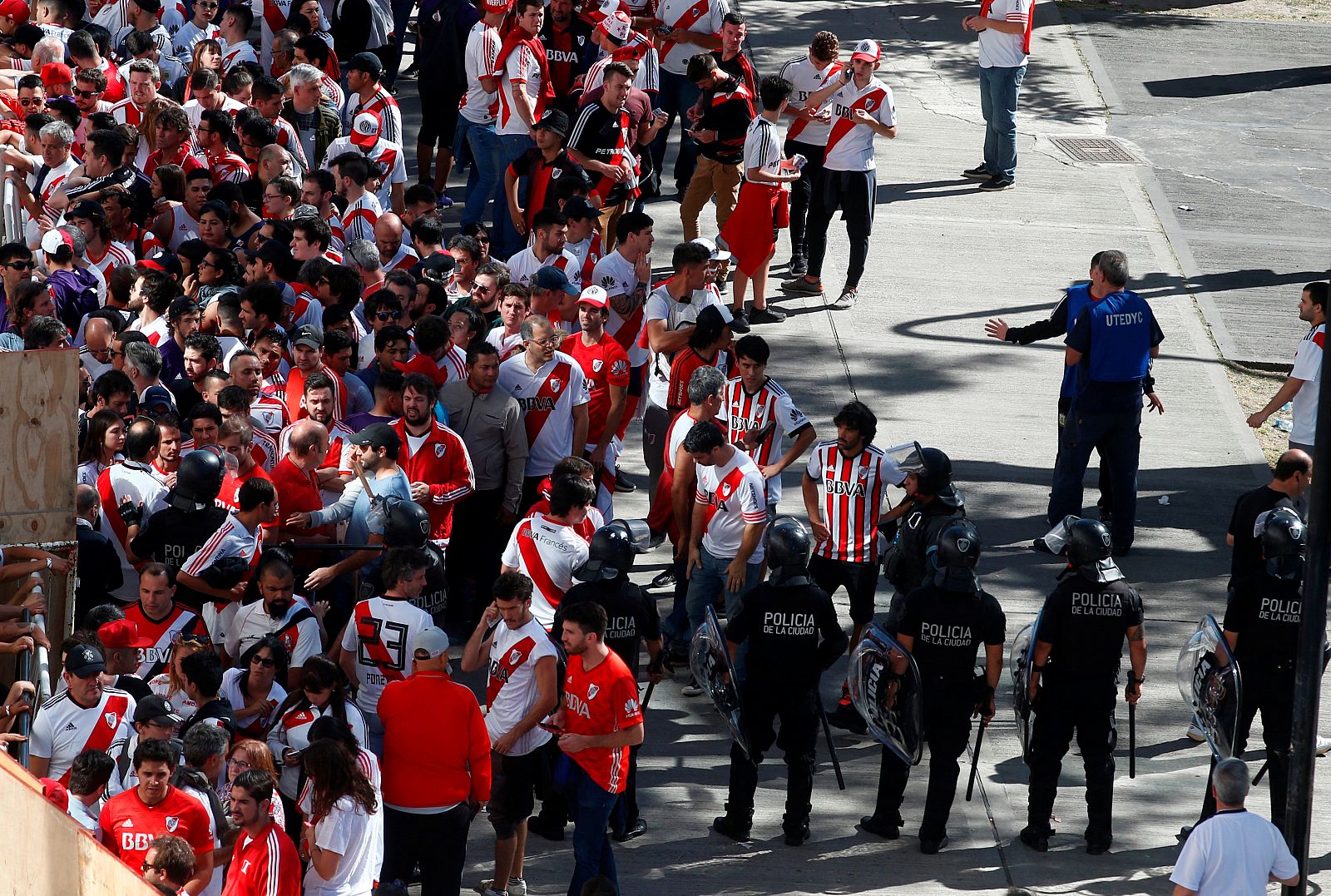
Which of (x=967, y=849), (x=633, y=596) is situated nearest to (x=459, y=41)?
(x=633, y=596)

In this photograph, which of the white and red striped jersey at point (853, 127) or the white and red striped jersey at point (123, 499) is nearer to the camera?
the white and red striped jersey at point (123, 499)

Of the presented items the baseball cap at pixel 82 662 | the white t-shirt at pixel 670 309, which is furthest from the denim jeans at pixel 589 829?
the white t-shirt at pixel 670 309

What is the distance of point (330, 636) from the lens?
845 cm

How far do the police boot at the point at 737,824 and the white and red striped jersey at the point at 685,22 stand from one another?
9.00m

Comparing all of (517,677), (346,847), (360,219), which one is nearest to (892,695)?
(517,677)

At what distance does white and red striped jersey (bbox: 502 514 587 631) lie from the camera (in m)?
8.23

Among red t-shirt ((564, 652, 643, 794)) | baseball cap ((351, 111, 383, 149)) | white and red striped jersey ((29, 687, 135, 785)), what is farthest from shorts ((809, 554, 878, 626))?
baseball cap ((351, 111, 383, 149))

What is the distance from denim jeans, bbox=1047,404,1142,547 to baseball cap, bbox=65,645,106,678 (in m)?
6.31

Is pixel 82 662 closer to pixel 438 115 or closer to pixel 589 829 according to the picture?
pixel 589 829

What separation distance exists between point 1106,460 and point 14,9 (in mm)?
10548

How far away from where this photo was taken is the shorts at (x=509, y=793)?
23.7 feet

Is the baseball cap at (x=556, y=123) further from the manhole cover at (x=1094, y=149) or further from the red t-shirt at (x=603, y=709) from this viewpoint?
the manhole cover at (x=1094, y=149)

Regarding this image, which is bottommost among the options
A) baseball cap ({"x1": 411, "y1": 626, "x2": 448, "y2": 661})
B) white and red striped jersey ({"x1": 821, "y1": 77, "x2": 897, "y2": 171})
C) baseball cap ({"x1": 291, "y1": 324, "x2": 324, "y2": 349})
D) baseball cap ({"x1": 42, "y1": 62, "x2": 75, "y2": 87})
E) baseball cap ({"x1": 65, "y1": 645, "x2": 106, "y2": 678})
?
baseball cap ({"x1": 411, "y1": 626, "x2": 448, "y2": 661})

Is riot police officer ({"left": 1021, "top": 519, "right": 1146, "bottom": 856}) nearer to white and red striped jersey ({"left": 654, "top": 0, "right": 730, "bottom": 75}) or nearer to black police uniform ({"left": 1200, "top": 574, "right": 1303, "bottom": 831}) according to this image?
black police uniform ({"left": 1200, "top": 574, "right": 1303, "bottom": 831})
